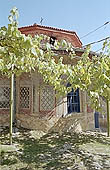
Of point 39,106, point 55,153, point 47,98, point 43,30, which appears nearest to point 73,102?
point 47,98

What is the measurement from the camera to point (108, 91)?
3438mm

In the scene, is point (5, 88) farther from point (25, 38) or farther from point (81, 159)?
point (25, 38)

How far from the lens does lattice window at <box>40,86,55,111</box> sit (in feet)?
26.7

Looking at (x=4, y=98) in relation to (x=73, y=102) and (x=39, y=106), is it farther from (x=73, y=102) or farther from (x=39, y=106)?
(x=73, y=102)

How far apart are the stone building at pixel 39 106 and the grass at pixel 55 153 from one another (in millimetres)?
882

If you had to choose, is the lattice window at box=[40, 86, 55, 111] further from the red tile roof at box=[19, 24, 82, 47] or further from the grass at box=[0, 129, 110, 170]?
the red tile roof at box=[19, 24, 82, 47]

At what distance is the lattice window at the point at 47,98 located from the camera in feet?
26.7

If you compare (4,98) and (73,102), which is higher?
(4,98)

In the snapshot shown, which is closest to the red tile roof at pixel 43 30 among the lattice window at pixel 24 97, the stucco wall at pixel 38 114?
the stucco wall at pixel 38 114

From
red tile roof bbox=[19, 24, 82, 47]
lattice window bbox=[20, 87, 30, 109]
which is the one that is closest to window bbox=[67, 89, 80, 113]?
lattice window bbox=[20, 87, 30, 109]

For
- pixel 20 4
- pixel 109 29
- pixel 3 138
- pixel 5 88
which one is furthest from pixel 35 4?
pixel 3 138

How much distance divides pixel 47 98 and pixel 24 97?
1.17m

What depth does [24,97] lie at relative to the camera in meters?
8.40

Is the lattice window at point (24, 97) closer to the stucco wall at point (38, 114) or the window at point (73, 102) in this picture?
the stucco wall at point (38, 114)
